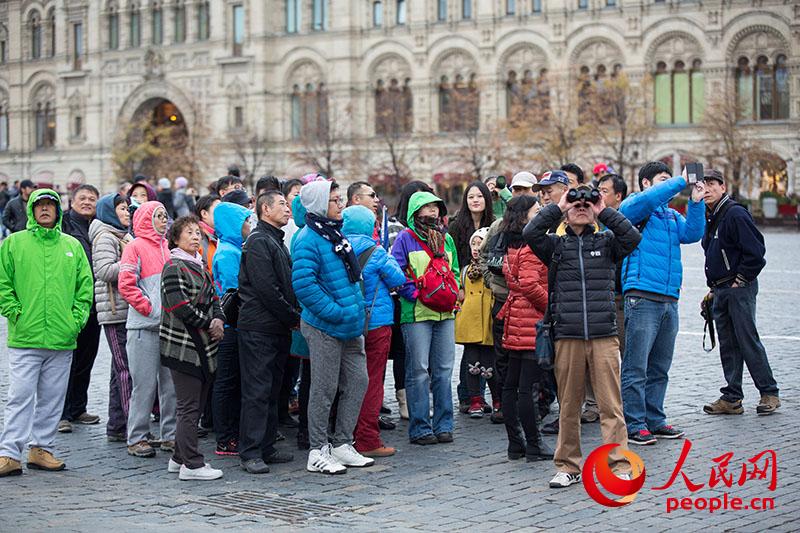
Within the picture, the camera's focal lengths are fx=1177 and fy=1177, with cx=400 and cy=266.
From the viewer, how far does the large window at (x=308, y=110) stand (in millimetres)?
52125

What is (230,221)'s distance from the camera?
10055 millimetres

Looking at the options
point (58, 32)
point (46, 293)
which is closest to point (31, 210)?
point (46, 293)

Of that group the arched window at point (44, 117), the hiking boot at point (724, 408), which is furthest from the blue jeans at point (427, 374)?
the arched window at point (44, 117)

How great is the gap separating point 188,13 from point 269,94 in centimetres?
663

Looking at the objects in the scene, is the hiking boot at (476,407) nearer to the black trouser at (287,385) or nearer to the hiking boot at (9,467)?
the black trouser at (287,385)

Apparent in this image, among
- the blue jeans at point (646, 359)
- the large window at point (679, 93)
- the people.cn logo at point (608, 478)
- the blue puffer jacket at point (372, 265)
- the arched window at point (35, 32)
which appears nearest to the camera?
the people.cn logo at point (608, 478)

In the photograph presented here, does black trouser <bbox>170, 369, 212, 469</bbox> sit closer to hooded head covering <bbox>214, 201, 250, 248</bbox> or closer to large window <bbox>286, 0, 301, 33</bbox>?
hooded head covering <bbox>214, 201, 250, 248</bbox>

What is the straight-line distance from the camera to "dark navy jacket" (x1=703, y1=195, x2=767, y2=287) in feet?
35.3

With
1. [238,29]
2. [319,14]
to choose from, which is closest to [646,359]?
[319,14]

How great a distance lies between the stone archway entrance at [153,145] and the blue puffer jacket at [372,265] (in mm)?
43983

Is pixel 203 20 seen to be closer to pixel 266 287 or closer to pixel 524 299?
pixel 266 287

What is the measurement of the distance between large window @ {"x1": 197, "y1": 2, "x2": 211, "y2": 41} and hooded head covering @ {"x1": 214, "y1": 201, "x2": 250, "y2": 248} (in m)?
47.8

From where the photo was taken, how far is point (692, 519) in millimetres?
7301

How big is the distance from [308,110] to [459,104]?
25.3ft
